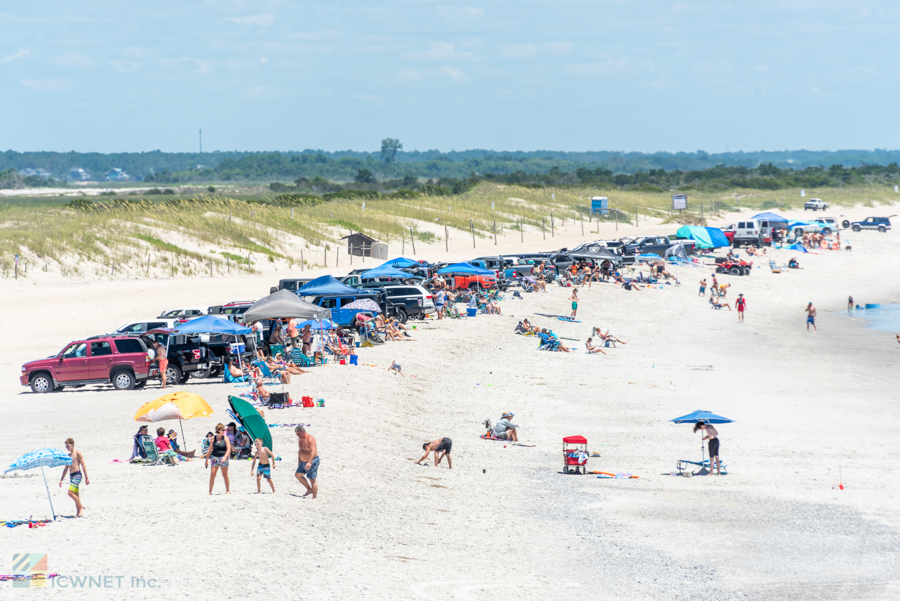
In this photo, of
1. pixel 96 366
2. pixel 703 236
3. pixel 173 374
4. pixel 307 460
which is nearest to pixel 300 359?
pixel 173 374

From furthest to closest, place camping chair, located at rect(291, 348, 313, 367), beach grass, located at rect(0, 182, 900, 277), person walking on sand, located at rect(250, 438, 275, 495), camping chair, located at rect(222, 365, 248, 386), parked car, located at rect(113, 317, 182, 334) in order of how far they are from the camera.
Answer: beach grass, located at rect(0, 182, 900, 277), parked car, located at rect(113, 317, 182, 334), camping chair, located at rect(291, 348, 313, 367), camping chair, located at rect(222, 365, 248, 386), person walking on sand, located at rect(250, 438, 275, 495)

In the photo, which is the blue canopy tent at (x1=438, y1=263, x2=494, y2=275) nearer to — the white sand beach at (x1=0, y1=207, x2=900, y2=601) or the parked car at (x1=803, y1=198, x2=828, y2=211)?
the white sand beach at (x1=0, y1=207, x2=900, y2=601)

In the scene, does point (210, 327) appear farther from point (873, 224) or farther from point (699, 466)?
point (873, 224)

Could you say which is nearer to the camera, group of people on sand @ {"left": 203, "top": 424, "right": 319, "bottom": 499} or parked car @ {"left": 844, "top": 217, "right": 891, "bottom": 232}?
group of people on sand @ {"left": 203, "top": 424, "right": 319, "bottom": 499}

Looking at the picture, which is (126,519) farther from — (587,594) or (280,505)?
(587,594)

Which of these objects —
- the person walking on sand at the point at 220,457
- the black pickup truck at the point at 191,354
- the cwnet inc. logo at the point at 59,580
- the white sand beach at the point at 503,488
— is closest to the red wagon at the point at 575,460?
the white sand beach at the point at 503,488

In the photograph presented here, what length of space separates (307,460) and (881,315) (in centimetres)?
3215

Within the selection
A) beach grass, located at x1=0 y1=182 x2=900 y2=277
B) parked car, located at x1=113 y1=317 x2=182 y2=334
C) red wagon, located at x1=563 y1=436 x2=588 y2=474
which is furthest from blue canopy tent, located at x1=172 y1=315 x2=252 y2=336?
beach grass, located at x1=0 y1=182 x2=900 y2=277

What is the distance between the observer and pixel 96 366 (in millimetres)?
20766

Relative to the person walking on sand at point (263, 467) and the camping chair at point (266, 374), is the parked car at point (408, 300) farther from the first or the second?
the person walking on sand at point (263, 467)

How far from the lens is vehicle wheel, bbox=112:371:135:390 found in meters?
20.8

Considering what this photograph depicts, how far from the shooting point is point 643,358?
2756 centimetres

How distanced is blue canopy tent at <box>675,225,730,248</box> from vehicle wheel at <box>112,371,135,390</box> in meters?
37.7

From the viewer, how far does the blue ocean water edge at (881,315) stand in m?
34.9
